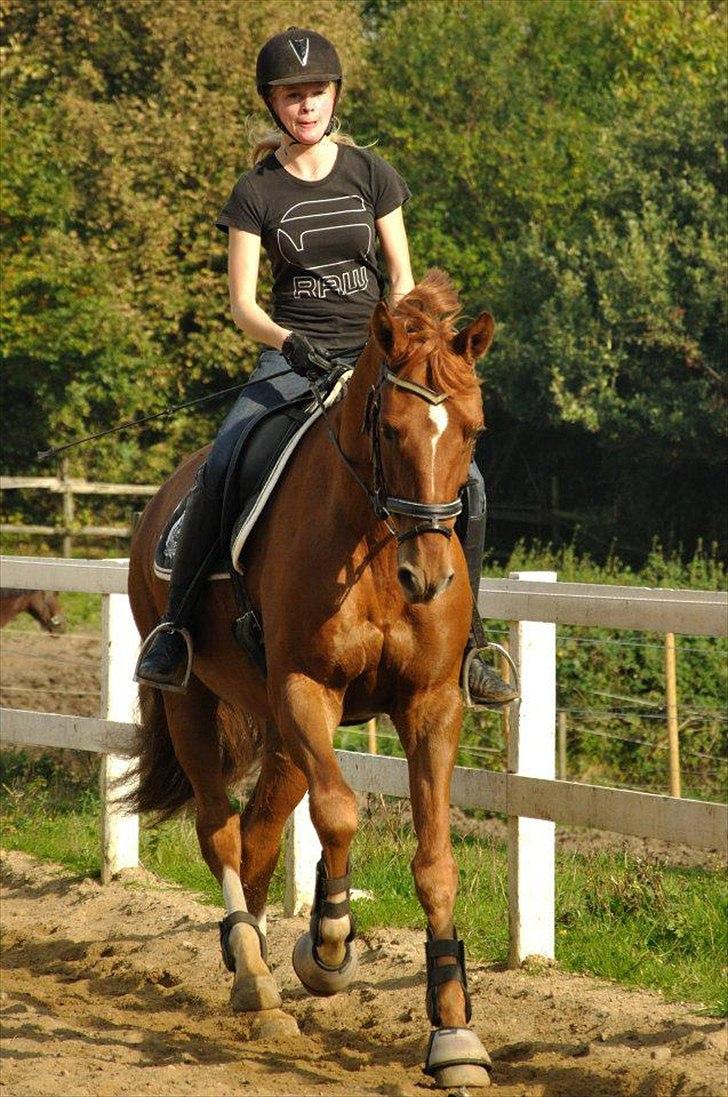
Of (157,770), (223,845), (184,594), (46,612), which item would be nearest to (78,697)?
(46,612)

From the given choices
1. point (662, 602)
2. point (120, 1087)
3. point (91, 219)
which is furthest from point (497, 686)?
point (91, 219)

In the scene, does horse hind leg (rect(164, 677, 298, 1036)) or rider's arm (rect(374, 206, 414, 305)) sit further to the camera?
rider's arm (rect(374, 206, 414, 305))

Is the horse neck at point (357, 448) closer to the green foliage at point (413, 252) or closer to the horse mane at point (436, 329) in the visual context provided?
the horse mane at point (436, 329)

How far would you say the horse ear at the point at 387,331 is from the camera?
4.94m

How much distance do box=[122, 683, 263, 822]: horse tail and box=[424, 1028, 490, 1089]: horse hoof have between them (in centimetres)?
215

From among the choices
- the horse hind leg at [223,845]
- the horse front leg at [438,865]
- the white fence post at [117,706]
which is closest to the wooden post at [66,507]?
the white fence post at [117,706]

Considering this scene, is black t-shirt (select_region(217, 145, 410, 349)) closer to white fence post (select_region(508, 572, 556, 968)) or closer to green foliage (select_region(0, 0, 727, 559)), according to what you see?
white fence post (select_region(508, 572, 556, 968))

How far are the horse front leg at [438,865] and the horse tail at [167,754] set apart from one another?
1.68 m

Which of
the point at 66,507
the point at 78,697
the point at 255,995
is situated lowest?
the point at 255,995

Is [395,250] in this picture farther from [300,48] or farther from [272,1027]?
[272,1027]

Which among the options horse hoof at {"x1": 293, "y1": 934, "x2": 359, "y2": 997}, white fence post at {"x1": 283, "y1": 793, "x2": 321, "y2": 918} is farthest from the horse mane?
white fence post at {"x1": 283, "y1": 793, "x2": 321, "y2": 918}

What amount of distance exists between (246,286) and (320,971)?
2.49 metres

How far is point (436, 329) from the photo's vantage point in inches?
197

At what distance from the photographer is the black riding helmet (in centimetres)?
590
